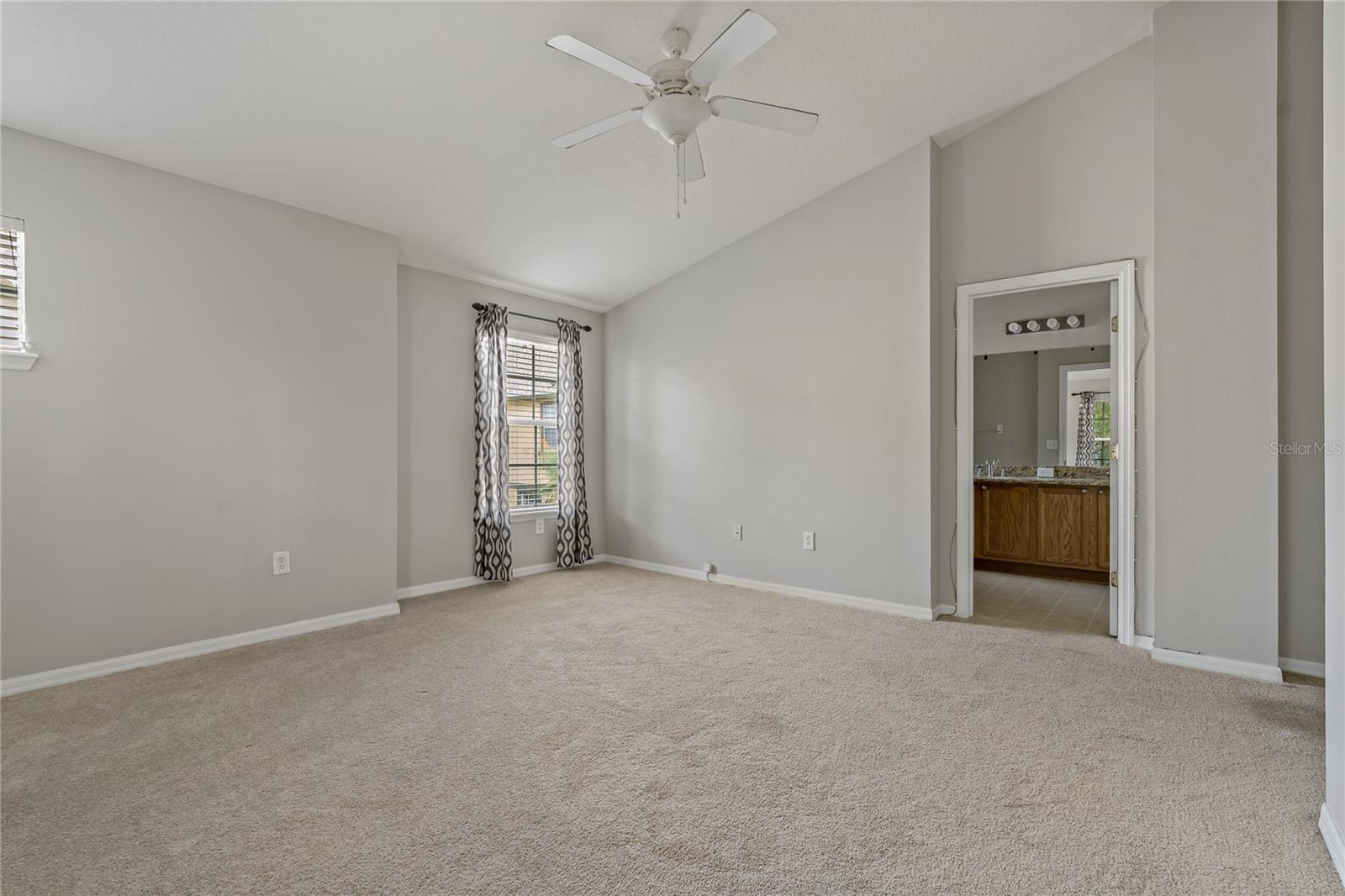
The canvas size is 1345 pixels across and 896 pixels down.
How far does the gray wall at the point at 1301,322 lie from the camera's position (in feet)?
9.96

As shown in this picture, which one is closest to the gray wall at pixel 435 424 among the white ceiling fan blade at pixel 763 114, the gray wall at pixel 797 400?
the gray wall at pixel 797 400

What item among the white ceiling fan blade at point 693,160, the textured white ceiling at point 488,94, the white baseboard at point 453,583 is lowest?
the white baseboard at point 453,583

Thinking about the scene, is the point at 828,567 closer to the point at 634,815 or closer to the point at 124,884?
the point at 634,815

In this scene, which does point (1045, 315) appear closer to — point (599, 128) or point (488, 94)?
point (599, 128)

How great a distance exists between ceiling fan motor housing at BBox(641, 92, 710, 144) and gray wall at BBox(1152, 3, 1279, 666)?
2.57m

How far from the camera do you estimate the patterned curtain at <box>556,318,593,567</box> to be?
223 inches

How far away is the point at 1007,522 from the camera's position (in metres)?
5.65

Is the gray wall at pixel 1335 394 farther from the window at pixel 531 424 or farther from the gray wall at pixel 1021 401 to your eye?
the window at pixel 531 424

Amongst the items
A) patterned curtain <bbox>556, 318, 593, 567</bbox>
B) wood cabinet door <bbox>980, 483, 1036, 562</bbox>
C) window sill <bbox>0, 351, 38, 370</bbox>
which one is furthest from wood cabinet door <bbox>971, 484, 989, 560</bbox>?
window sill <bbox>0, 351, 38, 370</bbox>

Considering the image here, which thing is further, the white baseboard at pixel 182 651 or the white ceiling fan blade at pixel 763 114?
the white baseboard at pixel 182 651

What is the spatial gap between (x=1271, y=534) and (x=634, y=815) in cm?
329

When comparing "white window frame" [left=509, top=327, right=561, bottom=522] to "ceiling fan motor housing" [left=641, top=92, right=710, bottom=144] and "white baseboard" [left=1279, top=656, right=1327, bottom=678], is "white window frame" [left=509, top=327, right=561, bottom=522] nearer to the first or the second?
"ceiling fan motor housing" [left=641, top=92, right=710, bottom=144]

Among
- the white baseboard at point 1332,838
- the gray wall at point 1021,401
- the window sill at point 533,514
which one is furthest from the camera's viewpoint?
the gray wall at point 1021,401

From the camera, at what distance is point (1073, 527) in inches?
209
